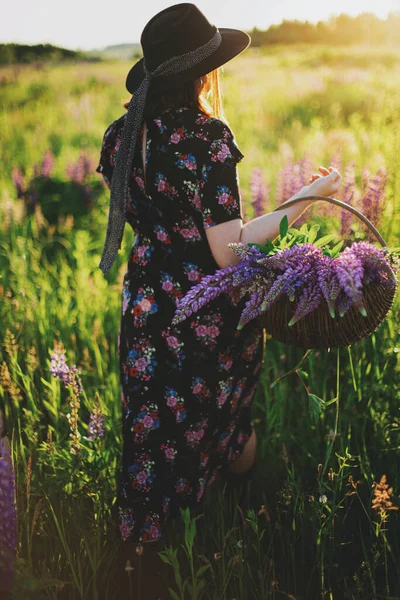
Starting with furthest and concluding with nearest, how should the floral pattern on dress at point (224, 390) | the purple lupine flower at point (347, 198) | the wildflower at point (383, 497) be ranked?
the purple lupine flower at point (347, 198), the floral pattern on dress at point (224, 390), the wildflower at point (383, 497)

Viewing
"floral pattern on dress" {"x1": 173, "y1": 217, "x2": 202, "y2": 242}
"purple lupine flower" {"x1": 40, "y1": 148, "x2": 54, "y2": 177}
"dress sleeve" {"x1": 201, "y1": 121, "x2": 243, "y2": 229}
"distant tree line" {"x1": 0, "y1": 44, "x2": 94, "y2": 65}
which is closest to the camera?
Result: "dress sleeve" {"x1": 201, "y1": 121, "x2": 243, "y2": 229}

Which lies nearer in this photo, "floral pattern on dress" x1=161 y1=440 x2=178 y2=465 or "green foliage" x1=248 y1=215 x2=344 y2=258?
"green foliage" x1=248 y1=215 x2=344 y2=258

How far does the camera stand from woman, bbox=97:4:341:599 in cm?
158

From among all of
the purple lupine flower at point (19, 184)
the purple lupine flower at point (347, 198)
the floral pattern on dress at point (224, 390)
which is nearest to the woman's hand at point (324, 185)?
the purple lupine flower at point (347, 198)

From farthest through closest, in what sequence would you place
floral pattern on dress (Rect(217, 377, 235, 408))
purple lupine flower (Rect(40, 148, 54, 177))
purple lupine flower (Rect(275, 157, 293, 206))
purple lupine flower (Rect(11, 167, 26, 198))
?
purple lupine flower (Rect(40, 148, 54, 177)) → purple lupine flower (Rect(11, 167, 26, 198)) → purple lupine flower (Rect(275, 157, 293, 206)) → floral pattern on dress (Rect(217, 377, 235, 408))

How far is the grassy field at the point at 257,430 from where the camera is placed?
1.72 meters

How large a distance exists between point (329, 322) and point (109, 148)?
1018mm

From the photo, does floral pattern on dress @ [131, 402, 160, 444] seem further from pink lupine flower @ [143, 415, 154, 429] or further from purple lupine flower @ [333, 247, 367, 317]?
purple lupine flower @ [333, 247, 367, 317]

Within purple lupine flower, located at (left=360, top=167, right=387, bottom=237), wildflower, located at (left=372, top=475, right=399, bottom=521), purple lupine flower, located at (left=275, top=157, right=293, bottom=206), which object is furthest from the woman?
purple lupine flower, located at (left=275, top=157, right=293, bottom=206)

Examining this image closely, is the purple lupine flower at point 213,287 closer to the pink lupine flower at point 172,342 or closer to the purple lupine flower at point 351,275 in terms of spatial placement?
the purple lupine flower at point 351,275

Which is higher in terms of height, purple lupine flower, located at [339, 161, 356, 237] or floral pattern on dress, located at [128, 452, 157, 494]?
purple lupine flower, located at [339, 161, 356, 237]

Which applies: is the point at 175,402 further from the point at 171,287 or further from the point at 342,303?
the point at 342,303

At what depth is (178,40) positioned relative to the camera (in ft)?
5.16

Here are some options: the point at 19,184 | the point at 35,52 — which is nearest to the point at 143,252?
the point at 19,184
